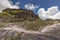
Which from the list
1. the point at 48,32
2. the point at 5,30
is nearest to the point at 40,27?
the point at 48,32

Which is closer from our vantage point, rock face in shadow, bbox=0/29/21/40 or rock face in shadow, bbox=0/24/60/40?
rock face in shadow, bbox=0/24/60/40

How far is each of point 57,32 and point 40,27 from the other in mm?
1669

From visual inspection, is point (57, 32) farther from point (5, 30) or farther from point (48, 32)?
point (5, 30)

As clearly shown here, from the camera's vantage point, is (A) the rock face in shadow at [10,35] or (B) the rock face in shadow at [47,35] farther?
(A) the rock face in shadow at [10,35]

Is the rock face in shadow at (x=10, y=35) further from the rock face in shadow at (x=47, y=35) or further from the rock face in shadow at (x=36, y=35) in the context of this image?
the rock face in shadow at (x=47, y=35)

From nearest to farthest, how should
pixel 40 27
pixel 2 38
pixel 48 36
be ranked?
pixel 48 36 → pixel 2 38 → pixel 40 27

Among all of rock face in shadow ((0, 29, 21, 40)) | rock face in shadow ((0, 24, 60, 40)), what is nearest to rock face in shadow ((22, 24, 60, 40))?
rock face in shadow ((0, 24, 60, 40))

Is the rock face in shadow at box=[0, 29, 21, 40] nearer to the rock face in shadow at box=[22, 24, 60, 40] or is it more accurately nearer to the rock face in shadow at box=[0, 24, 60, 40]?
the rock face in shadow at box=[0, 24, 60, 40]

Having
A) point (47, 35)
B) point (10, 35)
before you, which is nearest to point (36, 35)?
point (47, 35)

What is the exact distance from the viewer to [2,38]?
424 inches

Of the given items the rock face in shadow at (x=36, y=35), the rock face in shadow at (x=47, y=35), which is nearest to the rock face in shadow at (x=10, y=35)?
the rock face in shadow at (x=36, y=35)

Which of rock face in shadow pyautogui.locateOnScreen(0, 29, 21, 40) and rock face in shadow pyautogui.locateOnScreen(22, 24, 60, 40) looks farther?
rock face in shadow pyautogui.locateOnScreen(0, 29, 21, 40)

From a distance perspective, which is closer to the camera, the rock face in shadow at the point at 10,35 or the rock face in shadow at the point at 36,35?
the rock face in shadow at the point at 36,35

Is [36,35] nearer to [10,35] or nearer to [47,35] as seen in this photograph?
[47,35]
